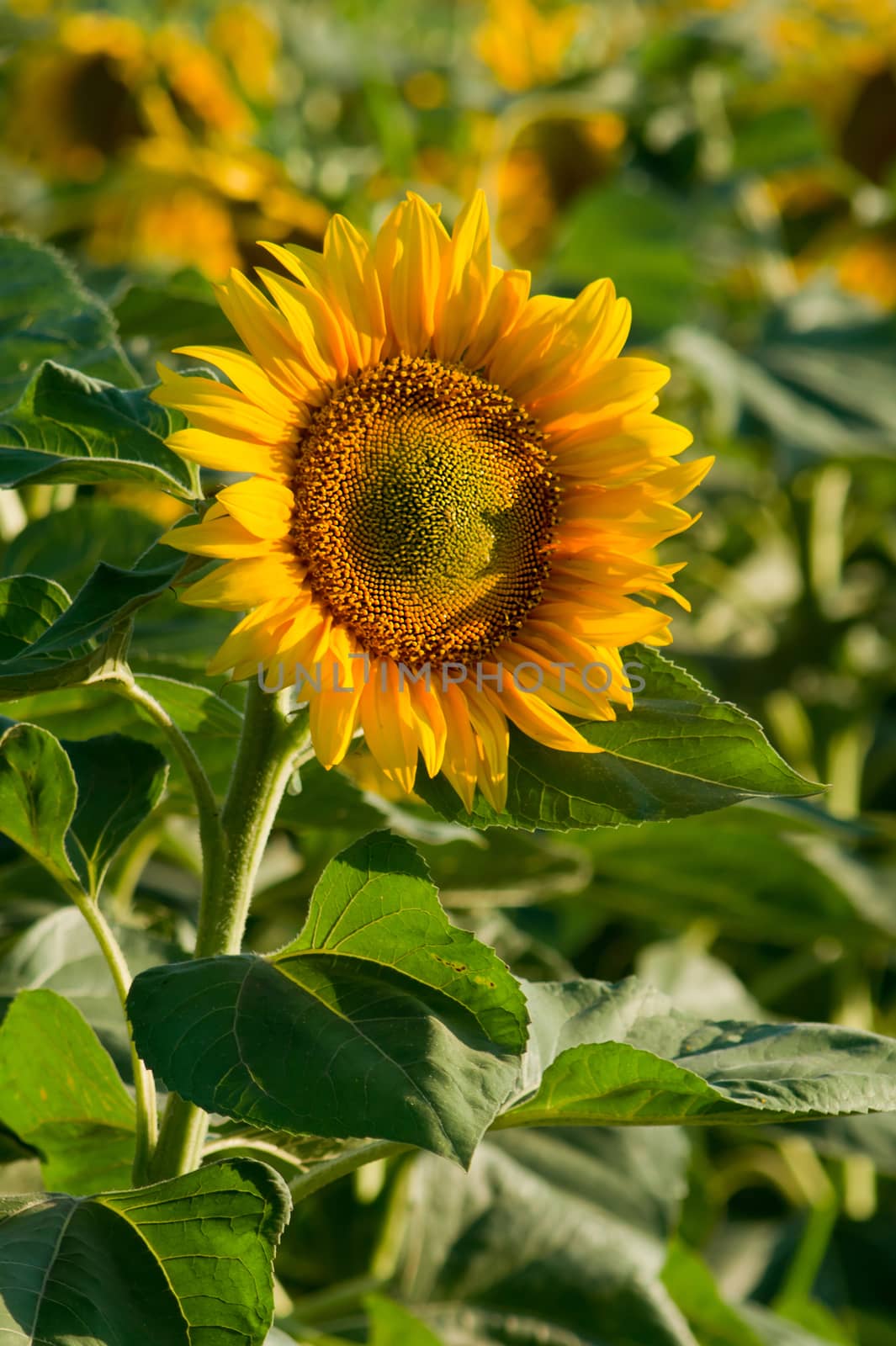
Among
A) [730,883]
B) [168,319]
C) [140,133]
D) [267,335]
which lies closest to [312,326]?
[267,335]

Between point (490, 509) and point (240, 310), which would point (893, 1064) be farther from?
point (240, 310)

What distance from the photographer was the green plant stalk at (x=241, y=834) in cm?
60

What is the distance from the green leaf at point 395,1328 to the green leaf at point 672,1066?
0.21 meters

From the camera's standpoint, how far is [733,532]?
6.54 feet

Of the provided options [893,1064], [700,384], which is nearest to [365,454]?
[893,1064]

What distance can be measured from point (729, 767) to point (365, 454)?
21 cm

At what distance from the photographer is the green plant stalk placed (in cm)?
60

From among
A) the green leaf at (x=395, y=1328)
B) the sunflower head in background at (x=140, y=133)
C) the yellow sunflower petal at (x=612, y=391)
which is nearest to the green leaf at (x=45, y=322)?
the yellow sunflower petal at (x=612, y=391)

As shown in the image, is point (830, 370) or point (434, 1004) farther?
point (830, 370)

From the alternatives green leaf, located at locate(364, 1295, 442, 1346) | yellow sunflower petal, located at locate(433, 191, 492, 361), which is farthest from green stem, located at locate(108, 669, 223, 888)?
green leaf, located at locate(364, 1295, 442, 1346)

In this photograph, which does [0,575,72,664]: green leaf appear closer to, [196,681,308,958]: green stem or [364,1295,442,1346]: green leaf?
[196,681,308,958]: green stem

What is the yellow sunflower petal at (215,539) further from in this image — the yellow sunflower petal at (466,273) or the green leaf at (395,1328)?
the green leaf at (395,1328)

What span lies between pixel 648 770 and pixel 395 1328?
378 millimetres

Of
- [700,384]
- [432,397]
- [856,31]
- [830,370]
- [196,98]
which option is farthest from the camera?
[856,31]
